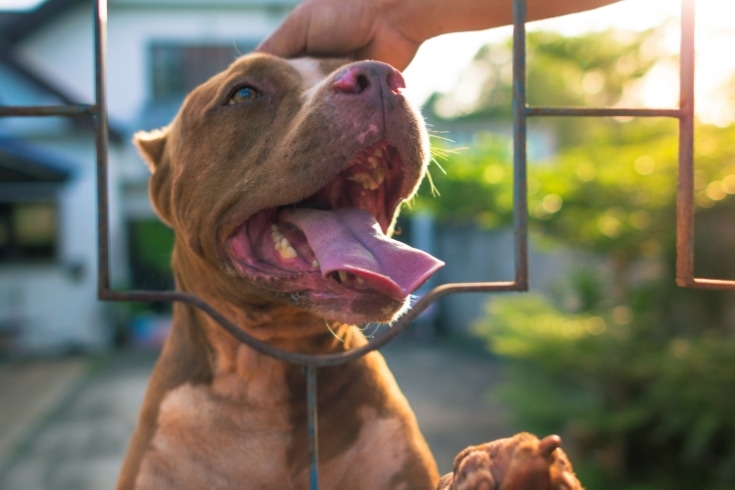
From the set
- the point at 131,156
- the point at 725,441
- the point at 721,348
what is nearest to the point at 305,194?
the point at 721,348

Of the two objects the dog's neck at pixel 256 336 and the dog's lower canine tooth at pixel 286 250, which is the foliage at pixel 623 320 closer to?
the dog's neck at pixel 256 336

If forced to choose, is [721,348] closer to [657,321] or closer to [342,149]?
[657,321]

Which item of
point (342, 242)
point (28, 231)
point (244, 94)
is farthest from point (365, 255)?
point (28, 231)

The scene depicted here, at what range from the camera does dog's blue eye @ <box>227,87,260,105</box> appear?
219 cm

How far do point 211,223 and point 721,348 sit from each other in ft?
11.5

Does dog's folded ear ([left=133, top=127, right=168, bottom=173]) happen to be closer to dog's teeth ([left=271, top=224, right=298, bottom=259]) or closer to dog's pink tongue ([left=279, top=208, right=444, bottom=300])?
dog's teeth ([left=271, top=224, right=298, bottom=259])

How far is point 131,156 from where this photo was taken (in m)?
14.3

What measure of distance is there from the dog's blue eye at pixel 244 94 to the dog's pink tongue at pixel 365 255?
0.47 meters

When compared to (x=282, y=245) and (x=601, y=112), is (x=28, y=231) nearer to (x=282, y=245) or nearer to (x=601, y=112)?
(x=282, y=245)

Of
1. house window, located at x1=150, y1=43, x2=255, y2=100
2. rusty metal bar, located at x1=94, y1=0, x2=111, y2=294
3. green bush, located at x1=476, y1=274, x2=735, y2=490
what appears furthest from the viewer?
house window, located at x1=150, y1=43, x2=255, y2=100

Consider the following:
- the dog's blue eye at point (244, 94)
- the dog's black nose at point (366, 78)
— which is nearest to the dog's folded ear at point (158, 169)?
the dog's blue eye at point (244, 94)

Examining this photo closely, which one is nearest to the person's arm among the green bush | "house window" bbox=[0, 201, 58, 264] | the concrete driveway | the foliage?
the foliage

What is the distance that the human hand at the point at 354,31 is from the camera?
7.38 feet

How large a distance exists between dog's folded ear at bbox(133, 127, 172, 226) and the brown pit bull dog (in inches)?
3.2
